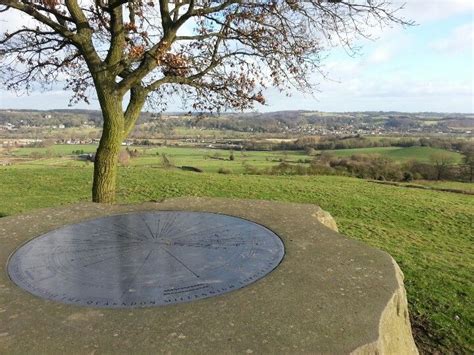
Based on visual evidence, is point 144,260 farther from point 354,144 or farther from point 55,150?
point 354,144

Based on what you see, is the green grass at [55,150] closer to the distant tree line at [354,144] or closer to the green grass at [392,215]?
the green grass at [392,215]

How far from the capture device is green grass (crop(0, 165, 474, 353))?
6.18 metres

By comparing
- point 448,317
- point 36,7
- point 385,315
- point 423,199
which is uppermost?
point 36,7

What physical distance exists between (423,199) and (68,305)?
1730 centimetres

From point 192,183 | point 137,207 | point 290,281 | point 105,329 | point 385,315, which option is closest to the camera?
point 105,329

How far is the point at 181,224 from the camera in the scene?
609 centimetres

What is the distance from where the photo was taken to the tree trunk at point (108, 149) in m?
8.15

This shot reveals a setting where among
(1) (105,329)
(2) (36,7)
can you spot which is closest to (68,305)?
(1) (105,329)

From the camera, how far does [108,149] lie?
324 inches

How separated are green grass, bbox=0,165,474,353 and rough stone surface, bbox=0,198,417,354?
183 cm

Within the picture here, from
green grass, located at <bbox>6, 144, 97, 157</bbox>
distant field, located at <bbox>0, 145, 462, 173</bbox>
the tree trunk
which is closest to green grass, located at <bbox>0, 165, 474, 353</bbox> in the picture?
the tree trunk

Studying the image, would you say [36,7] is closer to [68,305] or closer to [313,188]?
[68,305]

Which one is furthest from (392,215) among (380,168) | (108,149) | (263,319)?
(380,168)

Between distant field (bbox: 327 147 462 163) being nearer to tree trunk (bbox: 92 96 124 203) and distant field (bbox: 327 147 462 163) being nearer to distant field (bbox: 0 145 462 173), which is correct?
distant field (bbox: 0 145 462 173)
